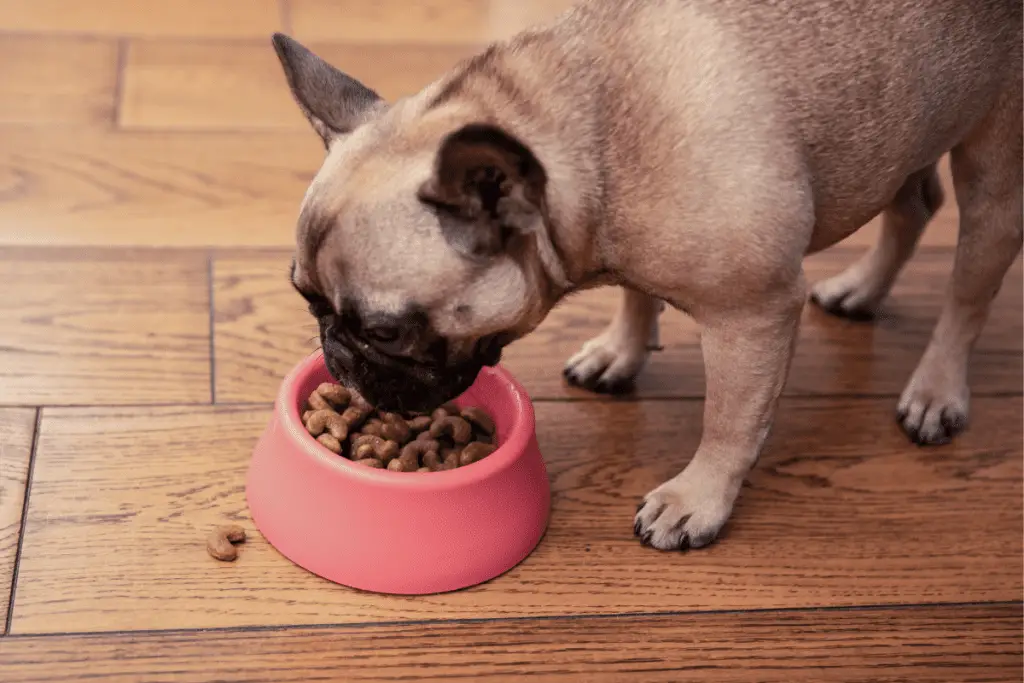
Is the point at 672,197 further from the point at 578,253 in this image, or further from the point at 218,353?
the point at 218,353

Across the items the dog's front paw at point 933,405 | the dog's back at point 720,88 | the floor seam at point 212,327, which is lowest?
the floor seam at point 212,327

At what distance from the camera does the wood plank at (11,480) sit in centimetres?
152

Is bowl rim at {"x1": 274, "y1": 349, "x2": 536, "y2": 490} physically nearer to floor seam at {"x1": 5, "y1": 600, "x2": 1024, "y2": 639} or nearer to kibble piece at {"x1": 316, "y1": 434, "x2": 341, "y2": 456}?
kibble piece at {"x1": 316, "y1": 434, "x2": 341, "y2": 456}

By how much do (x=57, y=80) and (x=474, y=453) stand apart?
148 cm

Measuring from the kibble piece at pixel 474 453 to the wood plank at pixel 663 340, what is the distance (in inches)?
11.9

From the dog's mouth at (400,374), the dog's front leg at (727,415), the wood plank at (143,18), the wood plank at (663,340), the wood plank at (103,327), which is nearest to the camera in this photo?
the dog's mouth at (400,374)

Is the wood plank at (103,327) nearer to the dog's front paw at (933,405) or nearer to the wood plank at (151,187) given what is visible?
the wood plank at (151,187)

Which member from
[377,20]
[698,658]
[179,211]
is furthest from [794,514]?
[377,20]

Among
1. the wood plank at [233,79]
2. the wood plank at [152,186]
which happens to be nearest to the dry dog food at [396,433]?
the wood plank at [152,186]

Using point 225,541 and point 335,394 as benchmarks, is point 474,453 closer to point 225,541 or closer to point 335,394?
point 335,394

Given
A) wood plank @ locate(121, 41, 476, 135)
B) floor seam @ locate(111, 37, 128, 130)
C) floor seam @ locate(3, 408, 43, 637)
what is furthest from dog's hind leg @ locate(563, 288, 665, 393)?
floor seam @ locate(111, 37, 128, 130)

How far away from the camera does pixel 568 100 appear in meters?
1.38

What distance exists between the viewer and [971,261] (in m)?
1.82

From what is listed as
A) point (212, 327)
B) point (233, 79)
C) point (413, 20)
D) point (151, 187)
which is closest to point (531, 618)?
point (212, 327)
